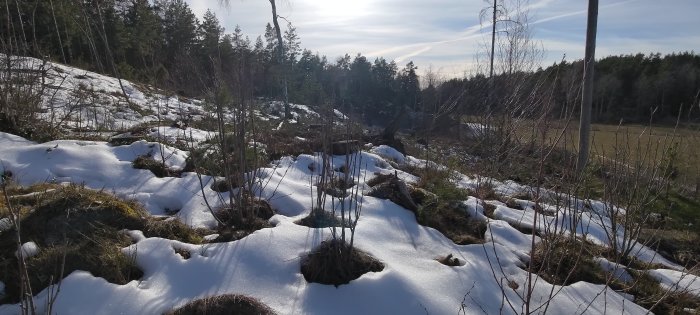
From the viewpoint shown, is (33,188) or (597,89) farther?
(597,89)

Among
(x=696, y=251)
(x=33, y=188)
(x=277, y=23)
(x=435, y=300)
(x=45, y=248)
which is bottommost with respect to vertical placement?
(x=696, y=251)

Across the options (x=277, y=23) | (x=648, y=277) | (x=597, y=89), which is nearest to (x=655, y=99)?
(x=597, y=89)

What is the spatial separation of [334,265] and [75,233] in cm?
190

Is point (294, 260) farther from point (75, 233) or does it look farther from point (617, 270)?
point (617, 270)

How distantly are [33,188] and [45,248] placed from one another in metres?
1.25

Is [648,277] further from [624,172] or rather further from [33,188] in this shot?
[33,188]

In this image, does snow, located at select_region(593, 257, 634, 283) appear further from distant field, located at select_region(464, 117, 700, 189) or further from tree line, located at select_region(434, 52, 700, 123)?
tree line, located at select_region(434, 52, 700, 123)

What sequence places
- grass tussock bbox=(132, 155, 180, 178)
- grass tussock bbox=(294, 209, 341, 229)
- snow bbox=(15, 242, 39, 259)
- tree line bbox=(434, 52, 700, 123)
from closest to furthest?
snow bbox=(15, 242, 39, 259)
grass tussock bbox=(294, 209, 341, 229)
grass tussock bbox=(132, 155, 180, 178)
tree line bbox=(434, 52, 700, 123)

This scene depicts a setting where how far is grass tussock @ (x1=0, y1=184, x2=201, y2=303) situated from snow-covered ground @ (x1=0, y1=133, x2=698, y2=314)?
0.38 ft

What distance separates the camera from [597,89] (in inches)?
1246

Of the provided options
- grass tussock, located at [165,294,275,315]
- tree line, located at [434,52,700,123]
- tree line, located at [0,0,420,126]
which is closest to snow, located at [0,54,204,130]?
tree line, located at [0,0,420,126]

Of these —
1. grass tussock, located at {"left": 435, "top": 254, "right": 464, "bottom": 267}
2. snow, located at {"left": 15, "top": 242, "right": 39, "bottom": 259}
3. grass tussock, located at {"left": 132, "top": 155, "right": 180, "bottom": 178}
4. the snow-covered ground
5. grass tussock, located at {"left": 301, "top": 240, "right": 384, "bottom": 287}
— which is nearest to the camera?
the snow-covered ground

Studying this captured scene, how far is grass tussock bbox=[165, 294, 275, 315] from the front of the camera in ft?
7.56

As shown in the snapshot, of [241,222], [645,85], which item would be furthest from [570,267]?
[645,85]
